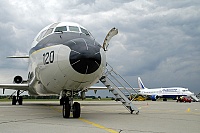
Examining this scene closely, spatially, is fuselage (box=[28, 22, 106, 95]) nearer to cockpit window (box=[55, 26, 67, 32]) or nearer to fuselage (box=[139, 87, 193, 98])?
cockpit window (box=[55, 26, 67, 32])

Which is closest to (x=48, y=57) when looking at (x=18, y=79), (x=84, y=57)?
(x=84, y=57)

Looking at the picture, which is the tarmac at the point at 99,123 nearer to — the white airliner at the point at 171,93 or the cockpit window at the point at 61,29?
the cockpit window at the point at 61,29

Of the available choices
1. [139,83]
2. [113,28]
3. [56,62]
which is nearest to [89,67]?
[56,62]

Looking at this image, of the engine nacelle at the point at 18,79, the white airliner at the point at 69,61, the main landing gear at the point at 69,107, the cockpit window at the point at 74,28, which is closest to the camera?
the white airliner at the point at 69,61

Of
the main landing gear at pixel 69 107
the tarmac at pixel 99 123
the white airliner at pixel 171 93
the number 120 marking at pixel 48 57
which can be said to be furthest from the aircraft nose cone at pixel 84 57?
the white airliner at pixel 171 93

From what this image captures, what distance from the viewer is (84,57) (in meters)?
7.99

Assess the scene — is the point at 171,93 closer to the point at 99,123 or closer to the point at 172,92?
the point at 172,92

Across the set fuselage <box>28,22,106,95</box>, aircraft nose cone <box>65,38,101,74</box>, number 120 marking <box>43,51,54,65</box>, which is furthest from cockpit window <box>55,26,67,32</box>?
aircraft nose cone <box>65,38,101,74</box>

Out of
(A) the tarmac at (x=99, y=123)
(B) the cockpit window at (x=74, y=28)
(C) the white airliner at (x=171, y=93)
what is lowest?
(A) the tarmac at (x=99, y=123)

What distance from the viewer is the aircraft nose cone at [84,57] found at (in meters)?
8.03

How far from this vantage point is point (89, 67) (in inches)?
323

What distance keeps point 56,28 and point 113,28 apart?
3051 millimetres

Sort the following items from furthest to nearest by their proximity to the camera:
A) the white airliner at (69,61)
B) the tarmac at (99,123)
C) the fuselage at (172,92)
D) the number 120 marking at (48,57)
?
the fuselage at (172,92)
the number 120 marking at (48,57)
the white airliner at (69,61)
the tarmac at (99,123)

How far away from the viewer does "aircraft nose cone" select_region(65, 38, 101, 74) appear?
8031 millimetres
